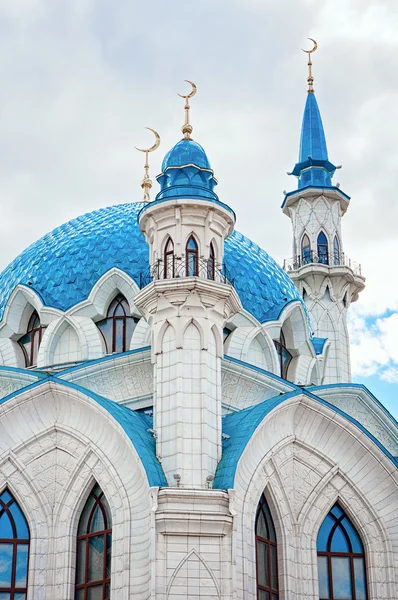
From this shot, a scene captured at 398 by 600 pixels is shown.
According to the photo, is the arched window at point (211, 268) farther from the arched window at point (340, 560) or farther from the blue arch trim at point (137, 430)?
the arched window at point (340, 560)

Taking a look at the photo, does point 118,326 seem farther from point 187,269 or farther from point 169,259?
point 187,269

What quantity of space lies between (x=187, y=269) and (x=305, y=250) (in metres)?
10.8

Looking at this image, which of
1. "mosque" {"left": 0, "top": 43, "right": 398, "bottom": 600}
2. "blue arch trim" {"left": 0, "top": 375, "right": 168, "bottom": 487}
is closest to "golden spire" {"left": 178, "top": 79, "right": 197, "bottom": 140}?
"mosque" {"left": 0, "top": 43, "right": 398, "bottom": 600}

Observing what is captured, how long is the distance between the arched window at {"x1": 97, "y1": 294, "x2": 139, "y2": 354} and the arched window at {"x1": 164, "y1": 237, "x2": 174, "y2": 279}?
305cm

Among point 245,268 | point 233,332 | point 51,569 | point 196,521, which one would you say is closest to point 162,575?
point 196,521

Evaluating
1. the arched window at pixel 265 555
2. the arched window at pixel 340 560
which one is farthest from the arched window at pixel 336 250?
the arched window at pixel 265 555

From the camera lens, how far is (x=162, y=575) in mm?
13961

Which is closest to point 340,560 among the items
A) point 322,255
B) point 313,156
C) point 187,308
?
point 187,308

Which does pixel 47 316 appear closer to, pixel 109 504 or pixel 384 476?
pixel 109 504

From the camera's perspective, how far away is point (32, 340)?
2005cm

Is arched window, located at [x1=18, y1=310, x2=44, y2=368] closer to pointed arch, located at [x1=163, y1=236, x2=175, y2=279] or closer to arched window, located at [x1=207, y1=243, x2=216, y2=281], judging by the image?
pointed arch, located at [x1=163, y1=236, x2=175, y2=279]

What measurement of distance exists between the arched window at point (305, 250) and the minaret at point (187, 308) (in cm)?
922

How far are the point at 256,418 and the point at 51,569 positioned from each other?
3.74 m

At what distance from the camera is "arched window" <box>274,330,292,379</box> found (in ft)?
67.9
